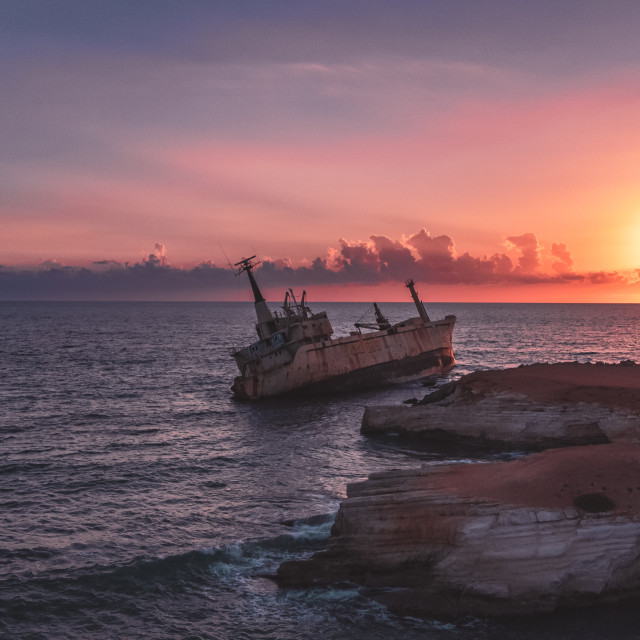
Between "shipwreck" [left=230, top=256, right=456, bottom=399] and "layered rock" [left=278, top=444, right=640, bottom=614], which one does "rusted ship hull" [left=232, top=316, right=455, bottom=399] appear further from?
"layered rock" [left=278, top=444, right=640, bottom=614]

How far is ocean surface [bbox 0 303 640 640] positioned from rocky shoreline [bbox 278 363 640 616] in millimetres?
608

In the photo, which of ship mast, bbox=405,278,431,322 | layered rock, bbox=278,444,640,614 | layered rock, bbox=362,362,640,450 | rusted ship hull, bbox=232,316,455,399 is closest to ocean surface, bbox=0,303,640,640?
layered rock, bbox=278,444,640,614

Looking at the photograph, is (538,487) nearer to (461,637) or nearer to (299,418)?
(461,637)

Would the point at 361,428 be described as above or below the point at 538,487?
below

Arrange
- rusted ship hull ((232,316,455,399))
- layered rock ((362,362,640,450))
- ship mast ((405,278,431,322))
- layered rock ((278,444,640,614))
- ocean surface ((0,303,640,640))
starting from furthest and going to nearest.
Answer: ship mast ((405,278,431,322)), rusted ship hull ((232,316,455,399)), layered rock ((362,362,640,450)), ocean surface ((0,303,640,640)), layered rock ((278,444,640,614))

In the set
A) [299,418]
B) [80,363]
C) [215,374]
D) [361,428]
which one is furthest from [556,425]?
[80,363]

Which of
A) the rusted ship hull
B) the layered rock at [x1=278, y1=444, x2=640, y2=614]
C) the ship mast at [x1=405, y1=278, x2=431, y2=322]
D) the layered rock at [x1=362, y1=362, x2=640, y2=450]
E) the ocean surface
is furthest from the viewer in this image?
the ship mast at [x1=405, y1=278, x2=431, y2=322]

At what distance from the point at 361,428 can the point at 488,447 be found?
8.61 metres

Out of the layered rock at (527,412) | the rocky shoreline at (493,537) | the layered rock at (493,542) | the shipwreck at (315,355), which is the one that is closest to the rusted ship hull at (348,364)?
the shipwreck at (315,355)

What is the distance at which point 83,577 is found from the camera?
17.8 m

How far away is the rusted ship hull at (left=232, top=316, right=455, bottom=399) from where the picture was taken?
1902 inches

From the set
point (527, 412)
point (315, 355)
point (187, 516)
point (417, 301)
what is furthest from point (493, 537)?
point (417, 301)

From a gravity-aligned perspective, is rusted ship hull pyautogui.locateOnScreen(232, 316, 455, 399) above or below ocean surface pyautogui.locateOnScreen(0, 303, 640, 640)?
above

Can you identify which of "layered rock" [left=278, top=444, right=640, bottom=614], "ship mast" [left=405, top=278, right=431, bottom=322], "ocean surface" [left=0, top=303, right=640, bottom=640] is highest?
"ship mast" [left=405, top=278, right=431, bottom=322]
